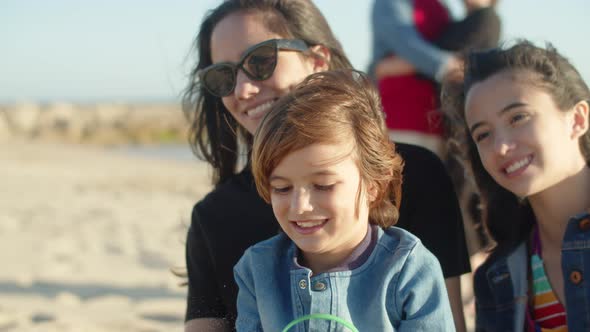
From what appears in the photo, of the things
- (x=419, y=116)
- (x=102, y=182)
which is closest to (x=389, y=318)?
(x=419, y=116)

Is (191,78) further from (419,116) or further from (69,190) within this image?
(69,190)

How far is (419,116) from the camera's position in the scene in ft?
12.0

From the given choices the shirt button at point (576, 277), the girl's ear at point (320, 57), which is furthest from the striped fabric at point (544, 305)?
the girl's ear at point (320, 57)

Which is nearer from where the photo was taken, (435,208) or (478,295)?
(435,208)

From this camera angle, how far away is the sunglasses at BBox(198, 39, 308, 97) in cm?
241

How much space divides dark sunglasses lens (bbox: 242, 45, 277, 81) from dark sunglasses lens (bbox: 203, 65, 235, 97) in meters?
0.09

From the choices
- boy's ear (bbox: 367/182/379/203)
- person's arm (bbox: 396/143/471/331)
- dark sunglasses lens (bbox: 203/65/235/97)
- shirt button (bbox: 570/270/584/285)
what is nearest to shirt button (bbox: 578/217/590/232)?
shirt button (bbox: 570/270/584/285)

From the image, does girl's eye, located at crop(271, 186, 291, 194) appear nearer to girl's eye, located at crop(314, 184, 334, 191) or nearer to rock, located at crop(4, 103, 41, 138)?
girl's eye, located at crop(314, 184, 334, 191)

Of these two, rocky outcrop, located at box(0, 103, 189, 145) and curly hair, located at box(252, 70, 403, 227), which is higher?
rocky outcrop, located at box(0, 103, 189, 145)

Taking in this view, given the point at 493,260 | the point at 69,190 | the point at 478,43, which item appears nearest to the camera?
the point at 493,260

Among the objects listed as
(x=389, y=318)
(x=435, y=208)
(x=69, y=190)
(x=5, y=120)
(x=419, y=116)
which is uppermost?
(x=5, y=120)

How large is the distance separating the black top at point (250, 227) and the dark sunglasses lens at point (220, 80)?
339 mm

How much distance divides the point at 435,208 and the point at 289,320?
2.31 ft

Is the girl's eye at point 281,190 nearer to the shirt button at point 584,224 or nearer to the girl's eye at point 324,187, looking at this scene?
the girl's eye at point 324,187
